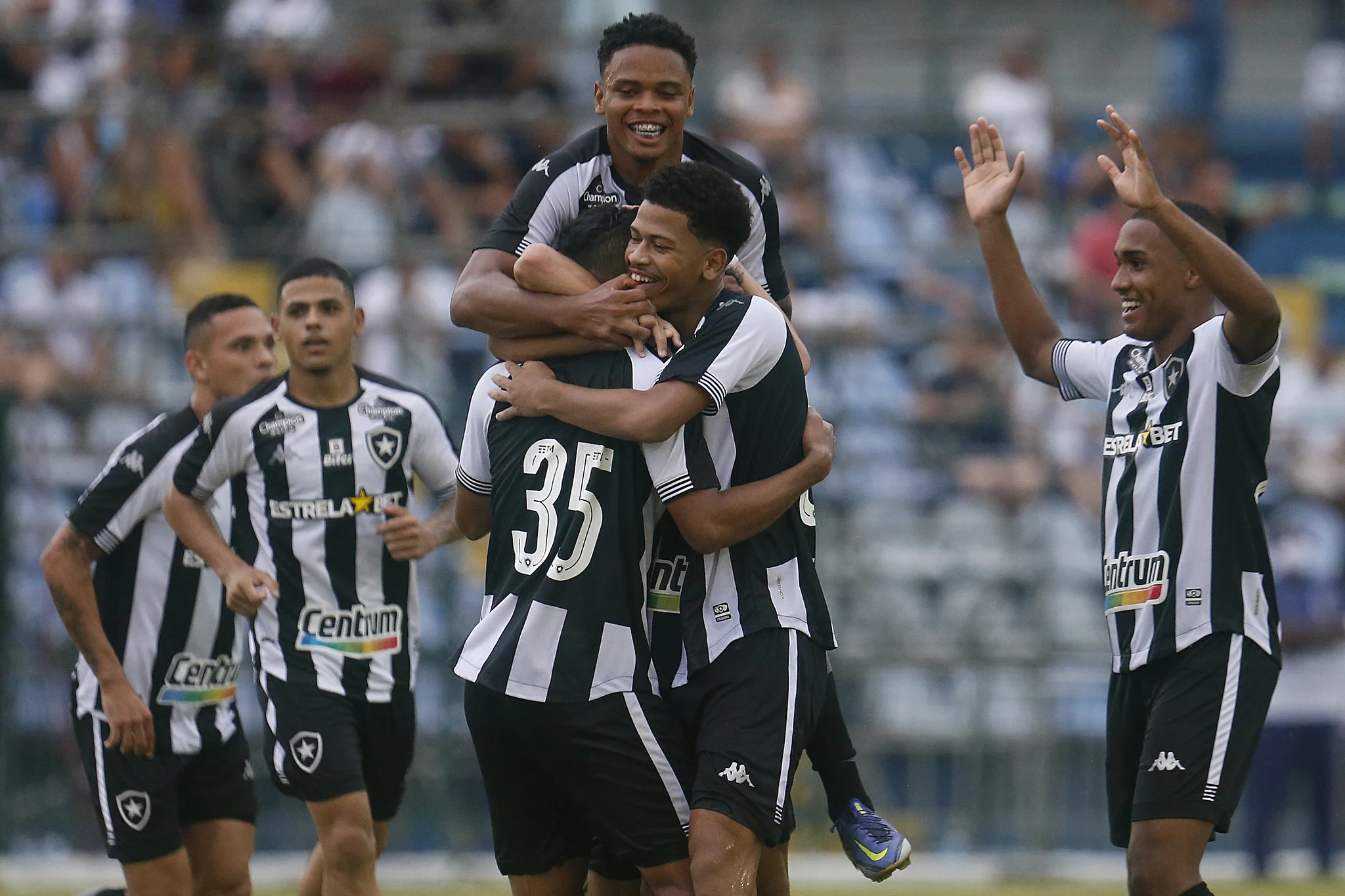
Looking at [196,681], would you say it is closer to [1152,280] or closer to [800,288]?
[1152,280]

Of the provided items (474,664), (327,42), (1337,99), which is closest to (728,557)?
(474,664)

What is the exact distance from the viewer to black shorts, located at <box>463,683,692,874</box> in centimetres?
510

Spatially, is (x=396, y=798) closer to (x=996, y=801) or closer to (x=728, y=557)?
(x=728, y=557)

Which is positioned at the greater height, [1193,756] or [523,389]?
[523,389]

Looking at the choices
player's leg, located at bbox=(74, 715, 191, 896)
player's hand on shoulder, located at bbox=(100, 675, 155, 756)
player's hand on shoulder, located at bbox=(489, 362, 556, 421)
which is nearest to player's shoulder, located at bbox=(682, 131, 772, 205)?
player's hand on shoulder, located at bbox=(489, 362, 556, 421)

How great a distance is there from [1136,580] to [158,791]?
395cm

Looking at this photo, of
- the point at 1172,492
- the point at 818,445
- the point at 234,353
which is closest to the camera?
the point at 818,445

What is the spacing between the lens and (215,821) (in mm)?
7270

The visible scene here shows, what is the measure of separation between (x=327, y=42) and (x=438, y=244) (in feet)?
7.76

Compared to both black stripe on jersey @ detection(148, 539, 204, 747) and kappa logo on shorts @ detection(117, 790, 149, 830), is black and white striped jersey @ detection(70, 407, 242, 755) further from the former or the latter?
kappa logo on shorts @ detection(117, 790, 149, 830)

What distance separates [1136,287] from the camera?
6238mm

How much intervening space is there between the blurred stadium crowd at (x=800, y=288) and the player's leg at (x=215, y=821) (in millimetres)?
4160

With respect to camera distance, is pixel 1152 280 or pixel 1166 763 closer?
pixel 1166 763

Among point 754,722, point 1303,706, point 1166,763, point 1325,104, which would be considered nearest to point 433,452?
point 754,722
